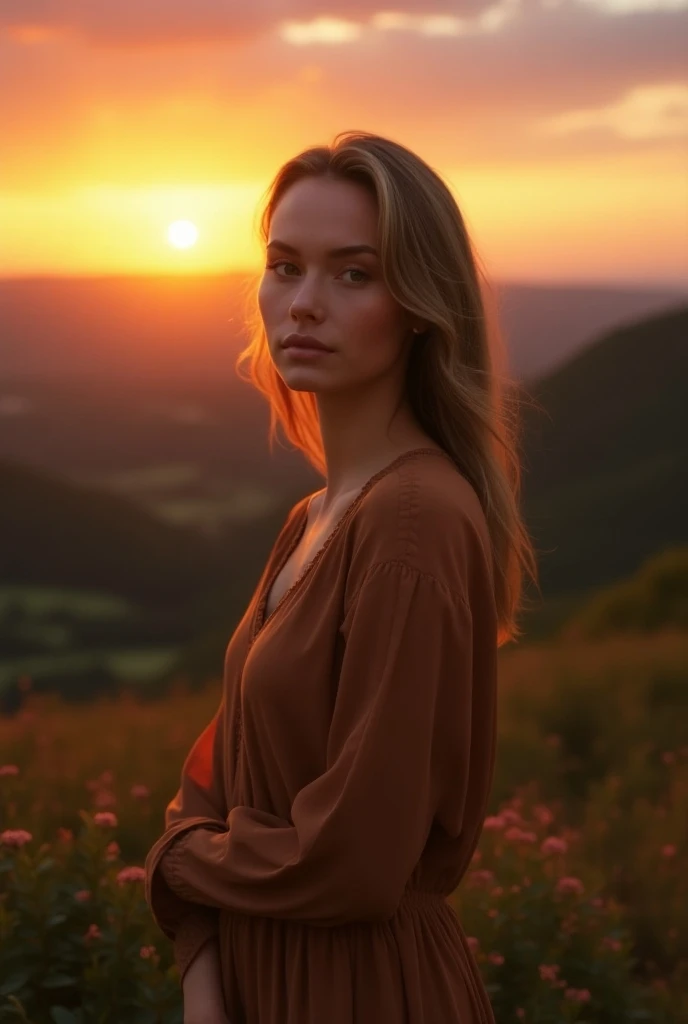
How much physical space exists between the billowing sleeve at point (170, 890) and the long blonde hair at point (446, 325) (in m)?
0.64

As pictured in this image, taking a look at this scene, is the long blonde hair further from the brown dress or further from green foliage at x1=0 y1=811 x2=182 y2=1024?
green foliage at x1=0 y1=811 x2=182 y2=1024

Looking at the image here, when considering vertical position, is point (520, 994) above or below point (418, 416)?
below

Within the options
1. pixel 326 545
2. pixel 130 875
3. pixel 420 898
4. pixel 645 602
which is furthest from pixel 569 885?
pixel 645 602

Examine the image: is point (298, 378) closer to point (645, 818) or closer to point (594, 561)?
point (645, 818)

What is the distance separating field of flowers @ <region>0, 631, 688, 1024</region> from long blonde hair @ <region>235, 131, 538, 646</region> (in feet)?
4.44

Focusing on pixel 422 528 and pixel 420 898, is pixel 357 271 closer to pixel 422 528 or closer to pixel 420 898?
pixel 422 528

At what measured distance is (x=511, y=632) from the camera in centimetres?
237

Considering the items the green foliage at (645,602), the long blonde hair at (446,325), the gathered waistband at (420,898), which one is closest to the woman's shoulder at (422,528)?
the long blonde hair at (446,325)

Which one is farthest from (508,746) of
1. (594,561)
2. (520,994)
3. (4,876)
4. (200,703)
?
(594,561)

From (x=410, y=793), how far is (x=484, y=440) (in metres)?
0.66

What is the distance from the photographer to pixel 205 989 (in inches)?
83.7

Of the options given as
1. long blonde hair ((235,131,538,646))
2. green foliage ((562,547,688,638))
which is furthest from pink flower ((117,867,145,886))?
green foliage ((562,547,688,638))

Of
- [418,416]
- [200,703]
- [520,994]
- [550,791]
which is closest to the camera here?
[418,416]

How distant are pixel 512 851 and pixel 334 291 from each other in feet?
7.79
